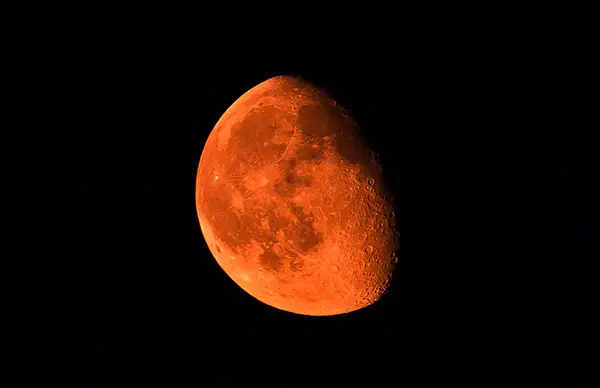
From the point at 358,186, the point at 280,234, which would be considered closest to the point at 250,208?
the point at 280,234

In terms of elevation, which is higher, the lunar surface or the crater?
the lunar surface

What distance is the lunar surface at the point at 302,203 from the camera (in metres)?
3.75

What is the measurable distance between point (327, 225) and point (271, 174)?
0.59 metres

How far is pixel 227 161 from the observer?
13.3 ft

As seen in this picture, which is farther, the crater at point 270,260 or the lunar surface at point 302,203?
the crater at point 270,260

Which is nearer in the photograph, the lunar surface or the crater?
the lunar surface

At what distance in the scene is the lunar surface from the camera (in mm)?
3752

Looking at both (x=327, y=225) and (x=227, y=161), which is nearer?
(x=327, y=225)

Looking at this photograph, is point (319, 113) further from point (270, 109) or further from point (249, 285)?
point (249, 285)

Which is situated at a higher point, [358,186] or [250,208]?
[358,186]

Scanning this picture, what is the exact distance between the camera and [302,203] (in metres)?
3.72

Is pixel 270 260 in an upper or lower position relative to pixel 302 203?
lower

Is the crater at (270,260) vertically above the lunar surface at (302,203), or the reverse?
the lunar surface at (302,203)

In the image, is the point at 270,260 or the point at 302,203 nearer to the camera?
the point at 302,203
